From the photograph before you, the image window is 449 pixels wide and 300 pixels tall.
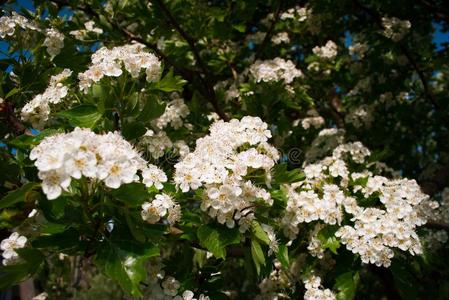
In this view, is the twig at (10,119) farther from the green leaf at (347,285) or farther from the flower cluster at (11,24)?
the green leaf at (347,285)

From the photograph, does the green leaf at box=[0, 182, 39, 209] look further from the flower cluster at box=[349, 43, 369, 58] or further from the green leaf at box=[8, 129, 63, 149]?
the flower cluster at box=[349, 43, 369, 58]

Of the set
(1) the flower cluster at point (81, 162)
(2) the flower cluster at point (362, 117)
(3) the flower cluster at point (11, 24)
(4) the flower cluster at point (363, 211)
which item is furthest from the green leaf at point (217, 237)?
(2) the flower cluster at point (362, 117)

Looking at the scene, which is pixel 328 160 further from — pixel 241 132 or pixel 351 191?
pixel 241 132

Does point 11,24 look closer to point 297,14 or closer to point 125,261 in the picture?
point 125,261

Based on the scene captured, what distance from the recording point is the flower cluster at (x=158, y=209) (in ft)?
5.36

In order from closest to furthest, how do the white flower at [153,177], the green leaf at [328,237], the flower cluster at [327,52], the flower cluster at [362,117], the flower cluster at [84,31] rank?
the white flower at [153,177] < the green leaf at [328,237] < the flower cluster at [84,31] < the flower cluster at [327,52] < the flower cluster at [362,117]

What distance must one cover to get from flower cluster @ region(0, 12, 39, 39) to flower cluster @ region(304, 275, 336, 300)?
1.90 metres

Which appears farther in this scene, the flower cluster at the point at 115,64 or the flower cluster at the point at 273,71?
the flower cluster at the point at 273,71

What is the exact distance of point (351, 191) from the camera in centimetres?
238

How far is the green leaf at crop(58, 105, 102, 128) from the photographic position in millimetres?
1672

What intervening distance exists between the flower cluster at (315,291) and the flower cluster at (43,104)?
1.53 m

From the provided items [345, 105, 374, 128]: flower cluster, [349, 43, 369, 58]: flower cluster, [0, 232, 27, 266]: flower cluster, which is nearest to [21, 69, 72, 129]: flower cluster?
[0, 232, 27, 266]: flower cluster

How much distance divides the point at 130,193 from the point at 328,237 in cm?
108

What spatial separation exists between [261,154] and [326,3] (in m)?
2.09
